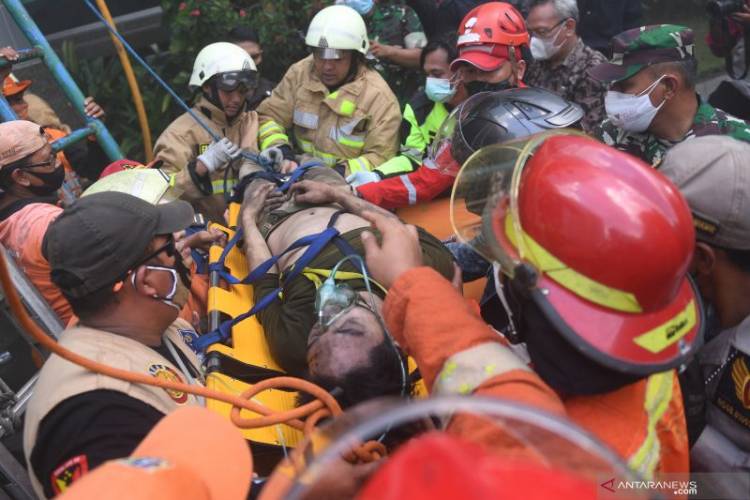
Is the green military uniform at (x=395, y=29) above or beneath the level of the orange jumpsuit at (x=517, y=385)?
beneath

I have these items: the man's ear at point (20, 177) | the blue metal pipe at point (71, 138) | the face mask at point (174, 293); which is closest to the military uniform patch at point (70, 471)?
the face mask at point (174, 293)

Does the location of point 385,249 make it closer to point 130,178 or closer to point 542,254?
point 542,254

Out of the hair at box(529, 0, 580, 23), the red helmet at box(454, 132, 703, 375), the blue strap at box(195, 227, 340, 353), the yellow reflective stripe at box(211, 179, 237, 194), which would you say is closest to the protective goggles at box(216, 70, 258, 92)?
the yellow reflective stripe at box(211, 179, 237, 194)

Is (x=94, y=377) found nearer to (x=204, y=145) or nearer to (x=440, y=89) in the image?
(x=204, y=145)

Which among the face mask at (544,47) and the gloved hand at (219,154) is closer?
the gloved hand at (219,154)

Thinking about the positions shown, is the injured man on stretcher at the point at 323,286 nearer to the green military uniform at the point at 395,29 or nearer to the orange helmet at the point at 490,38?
the orange helmet at the point at 490,38

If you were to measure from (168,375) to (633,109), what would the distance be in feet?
7.81

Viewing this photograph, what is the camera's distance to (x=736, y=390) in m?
1.68

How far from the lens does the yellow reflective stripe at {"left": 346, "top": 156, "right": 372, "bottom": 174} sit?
4.17 metres

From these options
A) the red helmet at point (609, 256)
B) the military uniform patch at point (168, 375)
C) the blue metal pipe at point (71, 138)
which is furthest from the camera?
the blue metal pipe at point (71, 138)

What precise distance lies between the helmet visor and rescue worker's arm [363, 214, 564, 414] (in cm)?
16

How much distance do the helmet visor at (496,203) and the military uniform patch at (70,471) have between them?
1.09 metres

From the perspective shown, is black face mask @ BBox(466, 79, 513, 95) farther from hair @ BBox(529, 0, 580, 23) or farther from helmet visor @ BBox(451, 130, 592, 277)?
helmet visor @ BBox(451, 130, 592, 277)

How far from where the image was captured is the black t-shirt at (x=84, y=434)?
5.11 feet
